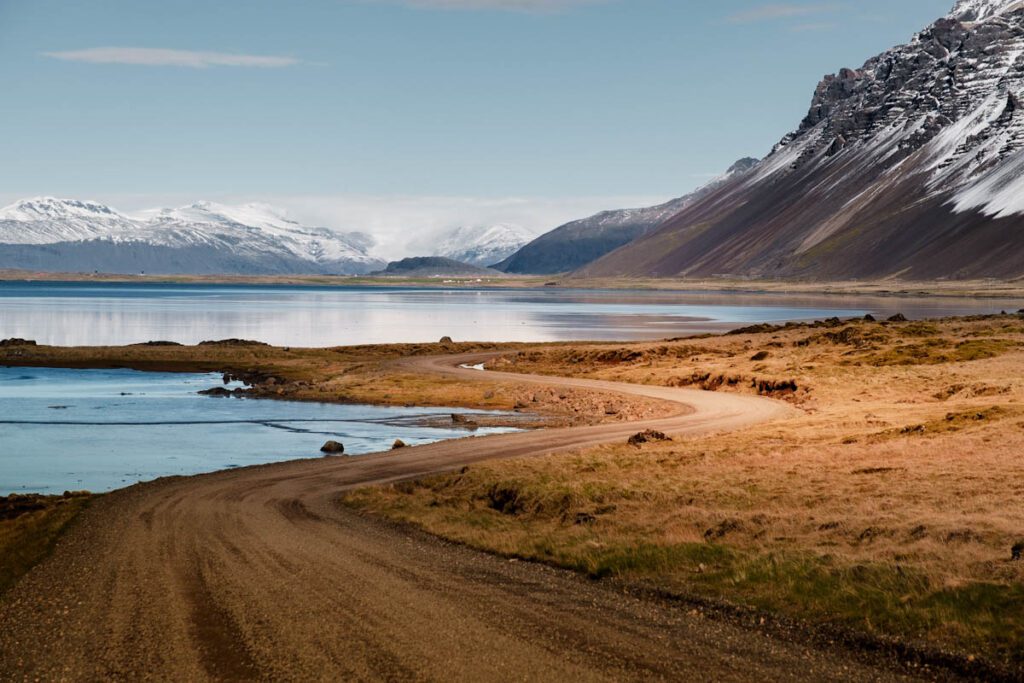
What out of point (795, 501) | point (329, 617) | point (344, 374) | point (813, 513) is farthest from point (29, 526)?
point (344, 374)

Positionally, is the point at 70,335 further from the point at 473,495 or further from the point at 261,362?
the point at 473,495

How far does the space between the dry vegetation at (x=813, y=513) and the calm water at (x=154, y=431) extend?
1416 cm

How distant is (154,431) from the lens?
5181cm

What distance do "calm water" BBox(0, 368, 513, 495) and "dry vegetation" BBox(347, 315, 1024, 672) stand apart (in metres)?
14.2

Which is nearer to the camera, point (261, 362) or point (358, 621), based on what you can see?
point (358, 621)

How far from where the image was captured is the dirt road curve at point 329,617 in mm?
14906

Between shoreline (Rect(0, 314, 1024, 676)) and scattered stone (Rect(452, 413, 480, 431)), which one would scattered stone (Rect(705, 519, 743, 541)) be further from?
scattered stone (Rect(452, 413, 480, 431))

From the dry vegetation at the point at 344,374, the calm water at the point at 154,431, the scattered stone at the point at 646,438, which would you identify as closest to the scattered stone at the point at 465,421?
the calm water at the point at 154,431

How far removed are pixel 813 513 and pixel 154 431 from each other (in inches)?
1477

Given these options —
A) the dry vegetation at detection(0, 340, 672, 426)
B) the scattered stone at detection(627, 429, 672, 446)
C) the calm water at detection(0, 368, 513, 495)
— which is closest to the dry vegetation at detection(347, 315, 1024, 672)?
the scattered stone at detection(627, 429, 672, 446)

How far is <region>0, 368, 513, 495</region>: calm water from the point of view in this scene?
40.7 meters

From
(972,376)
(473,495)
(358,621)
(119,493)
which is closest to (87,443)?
(119,493)

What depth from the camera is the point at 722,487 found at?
28062 mm

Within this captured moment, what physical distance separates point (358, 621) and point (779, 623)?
691 centimetres
